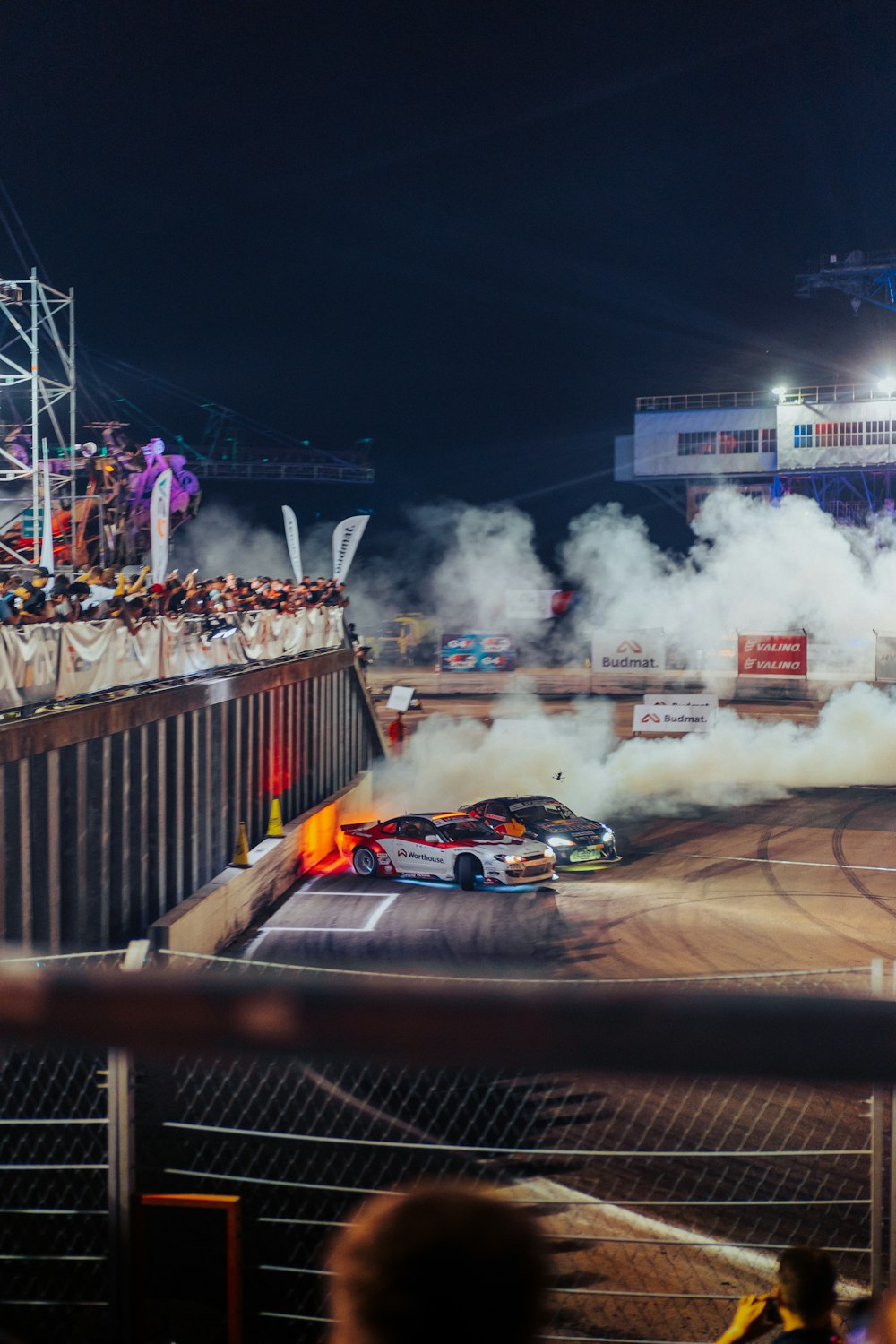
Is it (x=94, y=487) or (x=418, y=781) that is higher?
(x=94, y=487)

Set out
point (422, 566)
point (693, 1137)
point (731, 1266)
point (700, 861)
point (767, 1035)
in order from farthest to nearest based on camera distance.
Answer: point (422, 566) < point (700, 861) < point (693, 1137) < point (731, 1266) < point (767, 1035)

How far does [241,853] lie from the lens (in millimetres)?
17156

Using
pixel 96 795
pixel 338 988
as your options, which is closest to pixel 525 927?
pixel 96 795

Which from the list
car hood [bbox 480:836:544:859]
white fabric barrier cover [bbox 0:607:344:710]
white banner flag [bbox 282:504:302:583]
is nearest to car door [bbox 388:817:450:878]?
car hood [bbox 480:836:544:859]

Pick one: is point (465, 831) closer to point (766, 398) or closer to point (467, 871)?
point (467, 871)

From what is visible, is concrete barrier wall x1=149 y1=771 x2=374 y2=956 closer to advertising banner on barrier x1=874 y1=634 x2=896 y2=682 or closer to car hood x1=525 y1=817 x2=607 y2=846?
car hood x1=525 y1=817 x2=607 y2=846

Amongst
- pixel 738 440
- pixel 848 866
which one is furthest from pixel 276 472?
pixel 848 866

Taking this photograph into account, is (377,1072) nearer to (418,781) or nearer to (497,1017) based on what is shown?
(497,1017)

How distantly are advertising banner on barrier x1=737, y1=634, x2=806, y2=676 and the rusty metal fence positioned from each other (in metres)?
25.5

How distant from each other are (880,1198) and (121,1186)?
9.32ft

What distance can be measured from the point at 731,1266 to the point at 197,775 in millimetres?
10623

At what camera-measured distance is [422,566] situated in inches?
3051

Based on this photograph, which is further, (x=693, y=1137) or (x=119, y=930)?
(x=119, y=930)

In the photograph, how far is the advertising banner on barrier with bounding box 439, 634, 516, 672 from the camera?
171 feet
